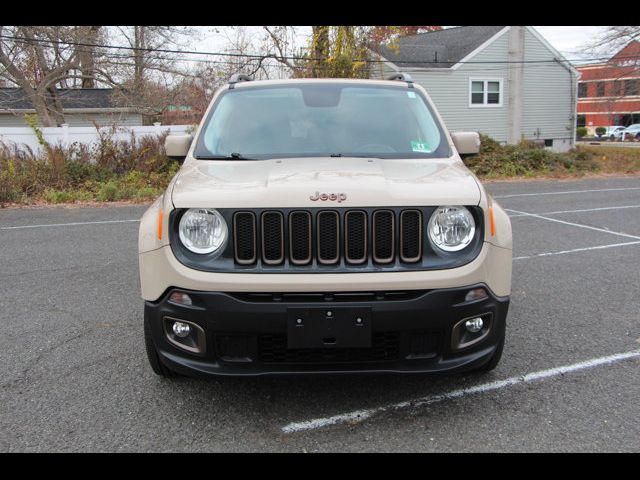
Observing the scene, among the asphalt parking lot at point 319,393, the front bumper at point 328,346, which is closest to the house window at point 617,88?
the asphalt parking lot at point 319,393

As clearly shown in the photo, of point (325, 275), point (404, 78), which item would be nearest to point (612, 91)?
point (404, 78)

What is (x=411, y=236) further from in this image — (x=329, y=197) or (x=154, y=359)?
(x=154, y=359)

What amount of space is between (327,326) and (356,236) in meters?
0.47

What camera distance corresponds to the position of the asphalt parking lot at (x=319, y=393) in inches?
112

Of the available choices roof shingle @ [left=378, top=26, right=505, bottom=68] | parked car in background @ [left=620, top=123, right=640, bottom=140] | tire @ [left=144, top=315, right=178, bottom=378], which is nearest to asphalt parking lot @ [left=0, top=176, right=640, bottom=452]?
tire @ [left=144, top=315, right=178, bottom=378]

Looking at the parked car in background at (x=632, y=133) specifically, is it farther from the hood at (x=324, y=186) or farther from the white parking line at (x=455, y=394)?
the hood at (x=324, y=186)

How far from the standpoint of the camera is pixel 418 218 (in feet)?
9.31

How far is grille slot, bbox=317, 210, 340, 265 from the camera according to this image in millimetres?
2799

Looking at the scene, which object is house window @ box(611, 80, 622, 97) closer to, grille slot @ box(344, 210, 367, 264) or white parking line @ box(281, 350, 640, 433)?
white parking line @ box(281, 350, 640, 433)

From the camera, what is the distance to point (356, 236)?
2.81 meters

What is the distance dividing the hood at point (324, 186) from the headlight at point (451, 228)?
0.06 metres

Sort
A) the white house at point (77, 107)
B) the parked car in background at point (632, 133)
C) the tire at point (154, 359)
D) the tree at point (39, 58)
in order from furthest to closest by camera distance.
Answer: the parked car in background at point (632, 133)
the white house at point (77, 107)
the tree at point (39, 58)
the tire at point (154, 359)
